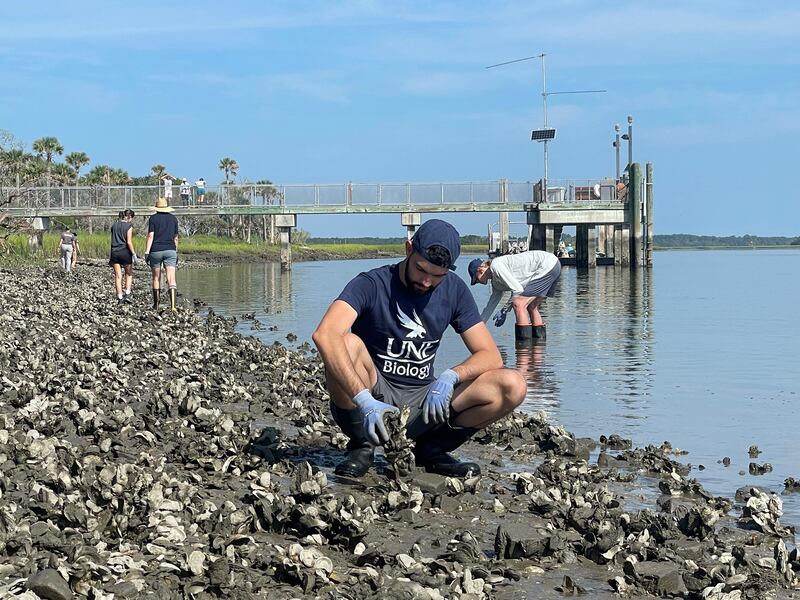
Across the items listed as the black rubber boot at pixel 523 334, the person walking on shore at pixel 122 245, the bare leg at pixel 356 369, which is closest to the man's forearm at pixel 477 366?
the bare leg at pixel 356 369

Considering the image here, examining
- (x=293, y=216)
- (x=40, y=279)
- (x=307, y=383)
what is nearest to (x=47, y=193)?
(x=293, y=216)

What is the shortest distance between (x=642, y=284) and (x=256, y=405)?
4051 centimetres

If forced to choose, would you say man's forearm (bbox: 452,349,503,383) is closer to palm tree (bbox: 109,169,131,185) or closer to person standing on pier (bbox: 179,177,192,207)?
person standing on pier (bbox: 179,177,192,207)

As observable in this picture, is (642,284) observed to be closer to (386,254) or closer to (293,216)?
(293,216)

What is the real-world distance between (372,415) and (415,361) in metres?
0.71

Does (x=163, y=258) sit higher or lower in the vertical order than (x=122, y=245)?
lower

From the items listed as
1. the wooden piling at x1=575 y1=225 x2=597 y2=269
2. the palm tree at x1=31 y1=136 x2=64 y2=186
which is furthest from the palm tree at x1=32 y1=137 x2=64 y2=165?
the wooden piling at x1=575 y1=225 x2=597 y2=269

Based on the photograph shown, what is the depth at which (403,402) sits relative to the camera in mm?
7375

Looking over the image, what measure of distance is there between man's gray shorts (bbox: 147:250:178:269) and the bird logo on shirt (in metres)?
14.8

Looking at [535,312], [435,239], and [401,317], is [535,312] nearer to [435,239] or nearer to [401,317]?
[401,317]

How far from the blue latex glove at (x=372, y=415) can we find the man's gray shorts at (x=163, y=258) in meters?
15.0

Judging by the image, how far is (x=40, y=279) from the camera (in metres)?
34.7

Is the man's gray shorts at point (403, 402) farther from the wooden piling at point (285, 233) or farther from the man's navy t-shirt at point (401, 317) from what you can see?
the wooden piling at point (285, 233)

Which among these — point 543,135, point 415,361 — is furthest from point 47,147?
point 415,361
